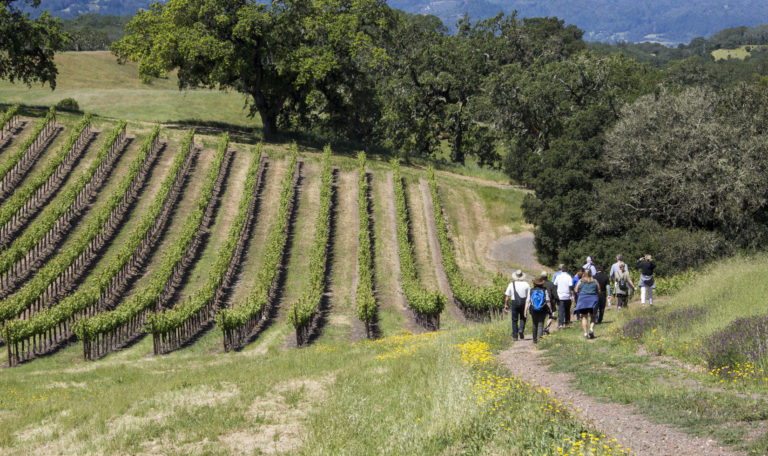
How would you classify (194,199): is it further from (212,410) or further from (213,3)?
(212,410)

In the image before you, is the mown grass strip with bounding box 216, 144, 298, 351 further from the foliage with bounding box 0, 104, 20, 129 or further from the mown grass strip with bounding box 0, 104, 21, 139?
the foliage with bounding box 0, 104, 20, 129

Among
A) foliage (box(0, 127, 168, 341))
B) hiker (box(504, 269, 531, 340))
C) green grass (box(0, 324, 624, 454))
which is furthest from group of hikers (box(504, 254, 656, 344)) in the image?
foliage (box(0, 127, 168, 341))

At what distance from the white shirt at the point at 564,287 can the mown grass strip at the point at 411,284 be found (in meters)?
9.30

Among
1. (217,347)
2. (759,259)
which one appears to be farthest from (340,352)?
(759,259)

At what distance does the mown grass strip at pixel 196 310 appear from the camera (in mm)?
24734

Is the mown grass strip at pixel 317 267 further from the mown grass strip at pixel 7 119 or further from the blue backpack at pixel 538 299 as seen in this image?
the mown grass strip at pixel 7 119

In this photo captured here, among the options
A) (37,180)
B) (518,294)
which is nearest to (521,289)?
(518,294)

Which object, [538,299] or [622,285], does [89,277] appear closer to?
[538,299]

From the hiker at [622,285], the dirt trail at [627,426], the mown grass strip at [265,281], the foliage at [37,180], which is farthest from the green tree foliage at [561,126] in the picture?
the foliage at [37,180]

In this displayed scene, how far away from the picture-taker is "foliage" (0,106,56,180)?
39450 millimetres

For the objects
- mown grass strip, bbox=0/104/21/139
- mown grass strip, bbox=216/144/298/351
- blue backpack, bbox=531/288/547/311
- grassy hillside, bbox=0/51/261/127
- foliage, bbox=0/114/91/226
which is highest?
grassy hillside, bbox=0/51/261/127

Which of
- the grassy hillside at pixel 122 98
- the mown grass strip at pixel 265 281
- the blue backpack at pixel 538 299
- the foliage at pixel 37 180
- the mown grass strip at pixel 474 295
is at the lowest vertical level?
the mown grass strip at pixel 474 295

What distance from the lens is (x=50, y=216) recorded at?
34000mm

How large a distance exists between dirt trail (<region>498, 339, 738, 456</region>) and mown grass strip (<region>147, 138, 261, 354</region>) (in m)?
15.3
